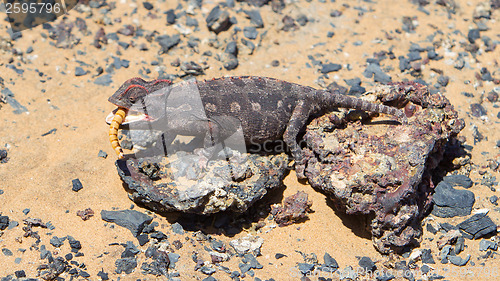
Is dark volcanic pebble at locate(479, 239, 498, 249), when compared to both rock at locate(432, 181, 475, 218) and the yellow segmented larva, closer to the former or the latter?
rock at locate(432, 181, 475, 218)

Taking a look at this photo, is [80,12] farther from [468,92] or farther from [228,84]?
[468,92]

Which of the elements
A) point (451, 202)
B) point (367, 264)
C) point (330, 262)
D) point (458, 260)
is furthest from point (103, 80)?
point (458, 260)

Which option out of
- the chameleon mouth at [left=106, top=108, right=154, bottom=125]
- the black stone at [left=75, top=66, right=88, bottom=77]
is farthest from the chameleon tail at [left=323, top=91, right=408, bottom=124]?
the black stone at [left=75, top=66, right=88, bottom=77]

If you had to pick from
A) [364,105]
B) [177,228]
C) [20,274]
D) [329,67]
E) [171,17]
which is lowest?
[177,228]

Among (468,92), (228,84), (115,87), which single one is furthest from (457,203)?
(115,87)

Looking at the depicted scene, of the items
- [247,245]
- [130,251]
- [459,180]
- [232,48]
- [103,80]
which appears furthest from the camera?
[232,48]

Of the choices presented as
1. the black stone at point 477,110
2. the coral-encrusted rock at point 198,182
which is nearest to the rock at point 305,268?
the coral-encrusted rock at point 198,182

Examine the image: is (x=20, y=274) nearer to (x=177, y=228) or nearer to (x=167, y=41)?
(x=177, y=228)
